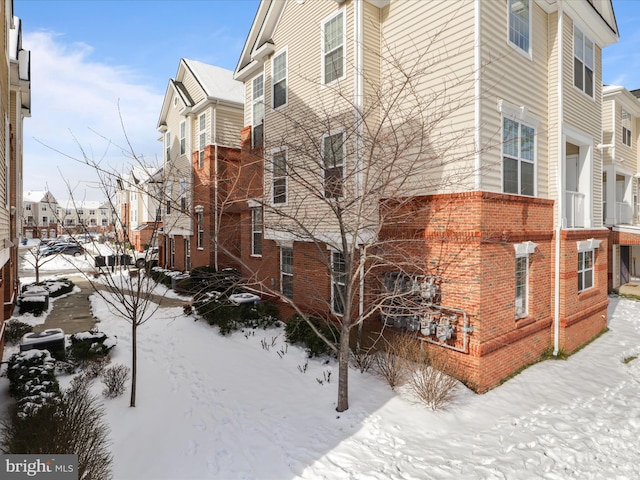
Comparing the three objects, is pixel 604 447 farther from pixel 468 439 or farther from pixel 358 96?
pixel 358 96

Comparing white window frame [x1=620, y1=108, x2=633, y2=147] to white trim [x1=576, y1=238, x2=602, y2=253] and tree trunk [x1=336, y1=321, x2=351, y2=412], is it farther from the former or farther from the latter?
tree trunk [x1=336, y1=321, x2=351, y2=412]

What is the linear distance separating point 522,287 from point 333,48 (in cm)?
900

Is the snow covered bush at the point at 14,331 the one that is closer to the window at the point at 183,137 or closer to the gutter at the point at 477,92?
the window at the point at 183,137

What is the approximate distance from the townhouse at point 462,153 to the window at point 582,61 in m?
0.09

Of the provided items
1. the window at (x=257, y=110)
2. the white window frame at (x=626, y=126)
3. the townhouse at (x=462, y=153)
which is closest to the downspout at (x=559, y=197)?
the townhouse at (x=462, y=153)

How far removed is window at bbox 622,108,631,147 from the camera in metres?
19.8

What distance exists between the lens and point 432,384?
24.4 feet

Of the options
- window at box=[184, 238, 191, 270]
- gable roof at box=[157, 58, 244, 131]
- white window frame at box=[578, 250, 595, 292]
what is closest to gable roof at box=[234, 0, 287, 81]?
gable roof at box=[157, 58, 244, 131]

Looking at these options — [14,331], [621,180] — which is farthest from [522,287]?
[621,180]

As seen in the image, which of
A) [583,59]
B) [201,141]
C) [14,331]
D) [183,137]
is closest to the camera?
[14,331]

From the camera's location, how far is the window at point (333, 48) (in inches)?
412

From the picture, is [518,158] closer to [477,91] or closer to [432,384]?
[477,91]

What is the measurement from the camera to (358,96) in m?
9.60

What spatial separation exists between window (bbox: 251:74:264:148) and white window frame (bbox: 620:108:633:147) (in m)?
19.8
